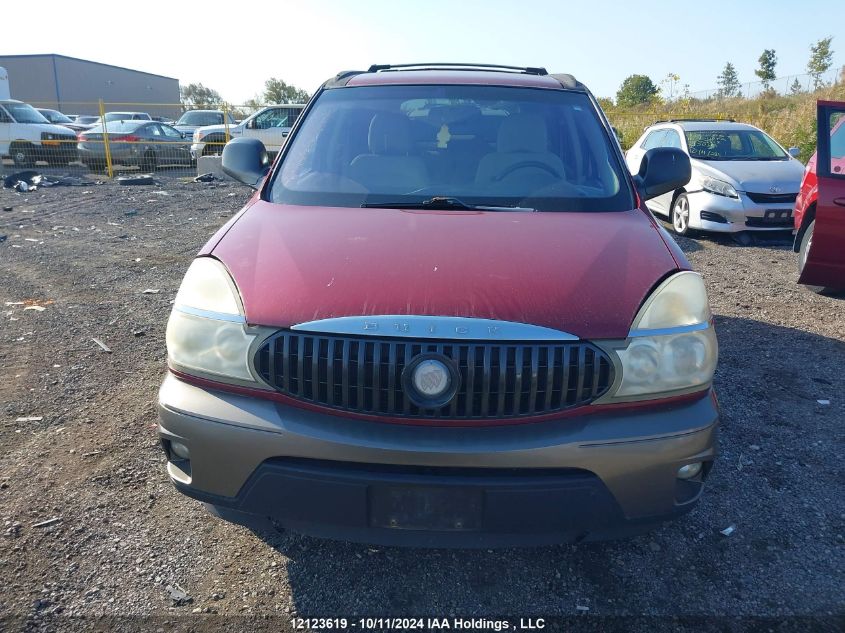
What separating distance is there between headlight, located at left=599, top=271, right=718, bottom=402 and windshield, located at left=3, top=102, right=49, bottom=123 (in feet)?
65.5

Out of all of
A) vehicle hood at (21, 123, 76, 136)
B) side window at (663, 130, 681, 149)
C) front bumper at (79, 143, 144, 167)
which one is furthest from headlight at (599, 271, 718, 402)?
vehicle hood at (21, 123, 76, 136)

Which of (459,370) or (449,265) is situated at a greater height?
(449,265)

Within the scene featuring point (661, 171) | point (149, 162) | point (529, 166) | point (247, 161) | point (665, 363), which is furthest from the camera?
point (149, 162)

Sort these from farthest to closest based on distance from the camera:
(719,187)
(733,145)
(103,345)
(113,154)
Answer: (113,154)
(733,145)
(719,187)
(103,345)

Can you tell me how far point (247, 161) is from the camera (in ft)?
11.7

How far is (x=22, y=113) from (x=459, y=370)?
20.0 metres

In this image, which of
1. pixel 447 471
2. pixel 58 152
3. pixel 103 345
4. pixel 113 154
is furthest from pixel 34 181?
pixel 447 471

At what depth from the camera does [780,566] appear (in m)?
2.47

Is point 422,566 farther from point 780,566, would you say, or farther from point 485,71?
point 485,71

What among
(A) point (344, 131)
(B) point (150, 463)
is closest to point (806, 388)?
(A) point (344, 131)

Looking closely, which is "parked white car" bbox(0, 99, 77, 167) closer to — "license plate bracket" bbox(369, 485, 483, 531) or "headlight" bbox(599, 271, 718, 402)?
"license plate bracket" bbox(369, 485, 483, 531)

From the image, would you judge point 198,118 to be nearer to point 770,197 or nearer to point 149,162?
point 149,162

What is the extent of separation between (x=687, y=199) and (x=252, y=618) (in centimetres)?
832

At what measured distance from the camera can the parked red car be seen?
5.14 metres
